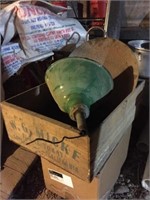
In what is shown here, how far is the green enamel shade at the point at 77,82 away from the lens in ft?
2.05

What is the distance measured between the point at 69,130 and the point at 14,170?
0.69 metres

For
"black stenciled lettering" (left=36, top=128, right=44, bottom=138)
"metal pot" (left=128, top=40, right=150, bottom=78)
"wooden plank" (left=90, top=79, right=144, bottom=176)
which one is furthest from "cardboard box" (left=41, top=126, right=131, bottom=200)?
"metal pot" (left=128, top=40, right=150, bottom=78)

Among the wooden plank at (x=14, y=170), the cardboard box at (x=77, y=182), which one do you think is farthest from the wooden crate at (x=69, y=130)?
the wooden plank at (x=14, y=170)

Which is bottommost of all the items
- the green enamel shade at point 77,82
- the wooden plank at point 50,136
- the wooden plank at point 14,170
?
the wooden plank at point 14,170

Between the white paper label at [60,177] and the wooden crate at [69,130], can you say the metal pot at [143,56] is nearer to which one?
the wooden crate at [69,130]

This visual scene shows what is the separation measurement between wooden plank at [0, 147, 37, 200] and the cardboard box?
157mm

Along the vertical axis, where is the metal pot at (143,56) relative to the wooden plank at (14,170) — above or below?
above

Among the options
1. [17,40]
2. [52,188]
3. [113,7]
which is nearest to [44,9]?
[17,40]

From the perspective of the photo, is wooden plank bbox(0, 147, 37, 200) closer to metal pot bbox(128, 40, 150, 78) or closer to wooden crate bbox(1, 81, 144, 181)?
wooden crate bbox(1, 81, 144, 181)

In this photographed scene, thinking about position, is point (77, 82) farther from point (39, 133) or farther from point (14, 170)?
point (14, 170)

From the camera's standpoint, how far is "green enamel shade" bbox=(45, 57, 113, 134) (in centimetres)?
62

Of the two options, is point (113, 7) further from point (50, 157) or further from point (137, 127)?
point (50, 157)

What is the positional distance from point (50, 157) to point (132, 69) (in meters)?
0.45

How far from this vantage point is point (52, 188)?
1093 millimetres
